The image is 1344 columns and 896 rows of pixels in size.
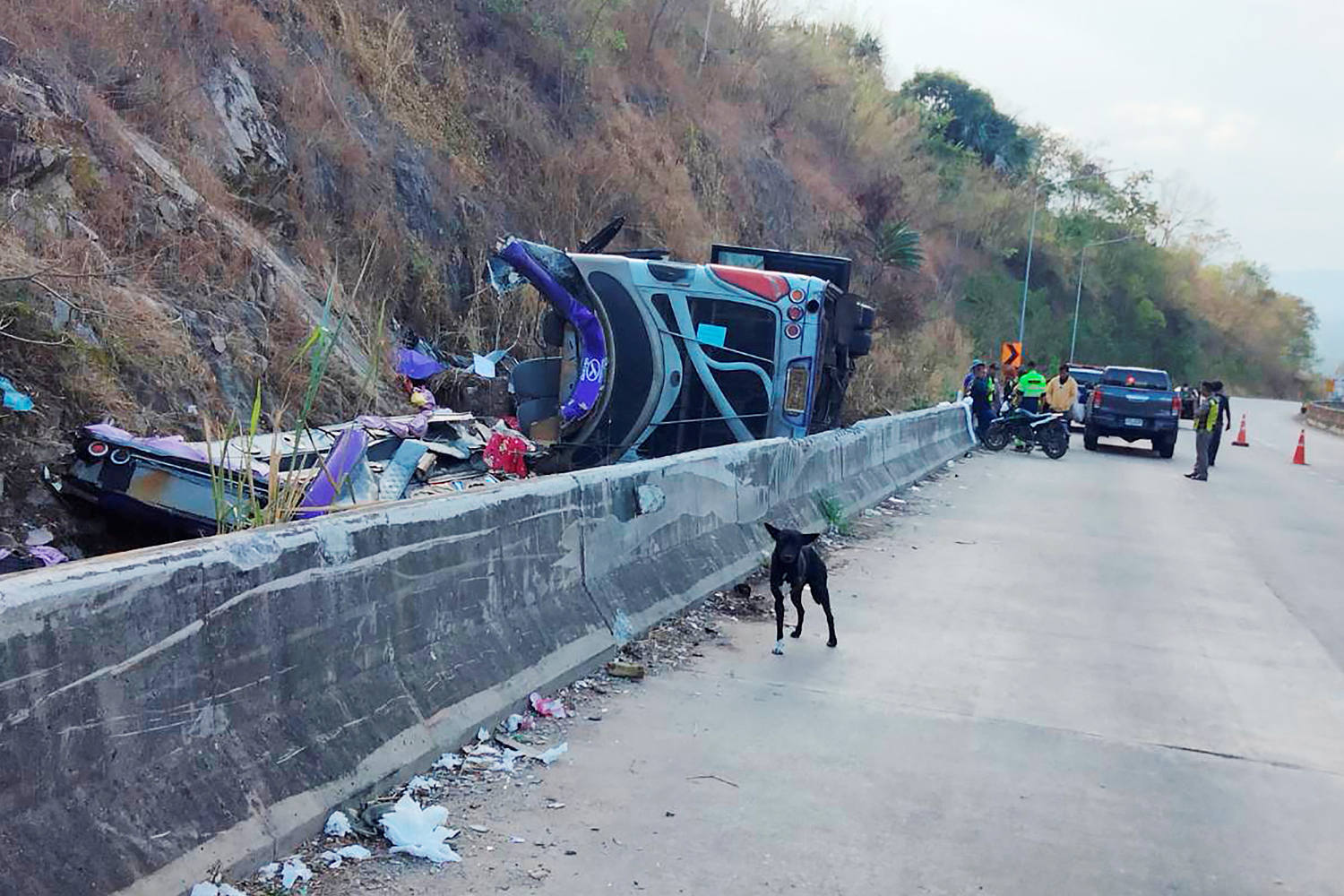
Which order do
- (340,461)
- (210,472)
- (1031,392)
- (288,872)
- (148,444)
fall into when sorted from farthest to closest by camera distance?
1. (1031,392)
2. (340,461)
3. (148,444)
4. (210,472)
5. (288,872)

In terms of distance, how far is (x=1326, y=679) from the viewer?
7.60 m

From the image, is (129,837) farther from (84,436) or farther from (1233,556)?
(1233,556)

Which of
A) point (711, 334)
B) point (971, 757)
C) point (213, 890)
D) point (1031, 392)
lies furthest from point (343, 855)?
point (1031, 392)

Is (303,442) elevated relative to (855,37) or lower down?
lower down

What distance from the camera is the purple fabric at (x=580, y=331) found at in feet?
38.6

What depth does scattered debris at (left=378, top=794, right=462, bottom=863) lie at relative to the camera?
13.7ft

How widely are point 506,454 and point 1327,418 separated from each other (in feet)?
166

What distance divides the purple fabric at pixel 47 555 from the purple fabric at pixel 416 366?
26.5ft

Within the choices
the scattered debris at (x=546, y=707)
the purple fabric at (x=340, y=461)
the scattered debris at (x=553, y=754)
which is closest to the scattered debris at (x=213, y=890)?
the scattered debris at (x=553, y=754)

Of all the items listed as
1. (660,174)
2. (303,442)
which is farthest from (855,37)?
(303,442)

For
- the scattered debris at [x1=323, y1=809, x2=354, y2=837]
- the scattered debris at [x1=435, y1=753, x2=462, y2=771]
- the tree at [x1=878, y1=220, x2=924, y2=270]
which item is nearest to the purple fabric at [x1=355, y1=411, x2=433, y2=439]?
the scattered debris at [x1=435, y1=753, x2=462, y2=771]

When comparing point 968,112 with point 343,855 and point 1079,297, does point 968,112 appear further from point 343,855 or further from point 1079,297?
point 343,855

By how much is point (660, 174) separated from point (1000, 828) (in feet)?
78.5

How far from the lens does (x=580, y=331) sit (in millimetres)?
11945
